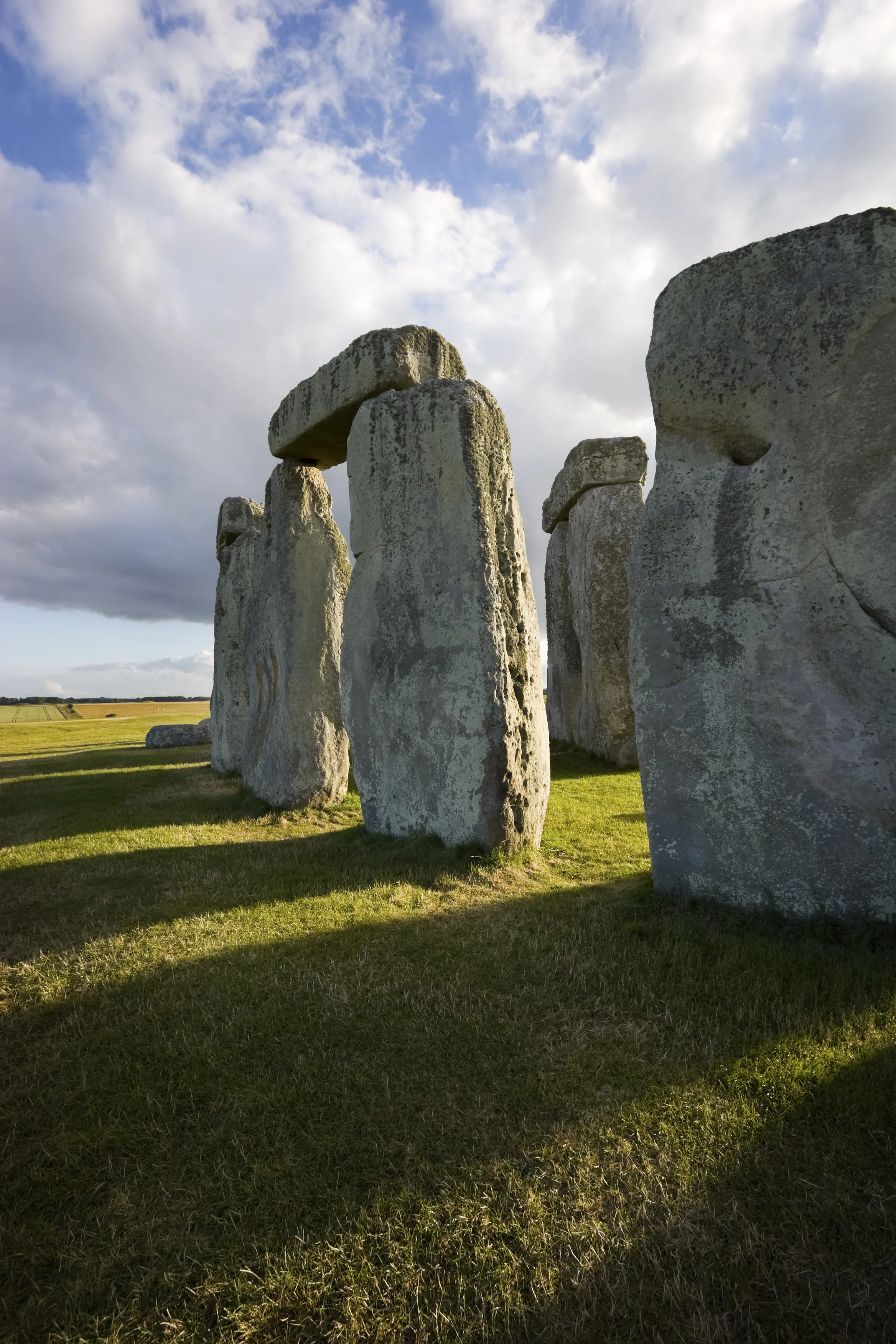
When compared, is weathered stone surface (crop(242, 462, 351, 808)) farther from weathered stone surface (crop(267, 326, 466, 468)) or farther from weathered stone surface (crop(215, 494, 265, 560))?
weathered stone surface (crop(215, 494, 265, 560))

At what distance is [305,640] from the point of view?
7609 millimetres

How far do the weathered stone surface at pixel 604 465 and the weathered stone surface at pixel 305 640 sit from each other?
17.1 feet

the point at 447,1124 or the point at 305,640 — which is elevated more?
the point at 305,640

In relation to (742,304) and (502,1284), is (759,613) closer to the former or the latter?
(742,304)

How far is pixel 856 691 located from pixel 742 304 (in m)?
2.17

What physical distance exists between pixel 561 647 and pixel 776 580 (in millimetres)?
9301

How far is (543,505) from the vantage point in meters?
13.6

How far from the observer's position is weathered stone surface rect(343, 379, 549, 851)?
5.11 m

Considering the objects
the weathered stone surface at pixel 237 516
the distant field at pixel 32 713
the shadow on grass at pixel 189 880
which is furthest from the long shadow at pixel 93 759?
the distant field at pixel 32 713

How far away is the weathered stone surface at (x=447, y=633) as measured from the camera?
5.11 m

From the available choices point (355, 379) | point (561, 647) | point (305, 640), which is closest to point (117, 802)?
point (305, 640)

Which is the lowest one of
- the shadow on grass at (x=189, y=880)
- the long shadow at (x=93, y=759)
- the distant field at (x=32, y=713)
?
the shadow on grass at (x=189, y=880)

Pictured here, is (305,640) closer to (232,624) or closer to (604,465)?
(232,624)

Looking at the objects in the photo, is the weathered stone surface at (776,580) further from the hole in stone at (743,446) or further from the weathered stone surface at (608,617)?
the weathered stone surface at (608,617)
